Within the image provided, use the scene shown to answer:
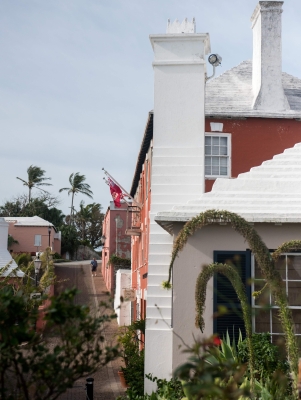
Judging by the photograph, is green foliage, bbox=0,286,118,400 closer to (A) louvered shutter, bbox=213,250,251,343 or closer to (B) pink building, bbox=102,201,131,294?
(A) louvered shutter, bbox=213,250,251,343

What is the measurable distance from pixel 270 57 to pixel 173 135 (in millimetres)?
3898

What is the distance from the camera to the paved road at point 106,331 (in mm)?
16938

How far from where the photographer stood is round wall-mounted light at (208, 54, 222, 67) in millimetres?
17938

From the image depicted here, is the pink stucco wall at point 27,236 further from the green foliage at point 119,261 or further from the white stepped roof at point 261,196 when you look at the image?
the white stepped roof at point 261,196

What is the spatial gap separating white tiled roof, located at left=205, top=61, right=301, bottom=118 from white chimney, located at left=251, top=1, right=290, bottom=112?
37cm

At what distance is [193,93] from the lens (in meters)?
16.7

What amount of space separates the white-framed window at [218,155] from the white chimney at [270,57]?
1.52 meters

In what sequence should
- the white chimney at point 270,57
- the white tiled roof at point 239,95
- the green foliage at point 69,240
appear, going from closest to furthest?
the white tiled roof at point 239,95, the white chimney at point 270,57, the green foliage at point 69,240

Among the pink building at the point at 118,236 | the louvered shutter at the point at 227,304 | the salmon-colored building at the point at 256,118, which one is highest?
the salmon-colored building at the point at 256,118

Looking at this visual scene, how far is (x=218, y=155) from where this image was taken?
1725 cm

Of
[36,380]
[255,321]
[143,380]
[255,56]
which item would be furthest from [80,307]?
[255,56]

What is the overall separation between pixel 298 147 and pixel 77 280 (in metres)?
32.9

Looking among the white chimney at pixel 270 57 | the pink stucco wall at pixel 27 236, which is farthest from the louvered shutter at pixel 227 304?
the pink stucco wall at pixel 27 236

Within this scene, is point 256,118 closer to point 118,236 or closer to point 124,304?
point 124,304
